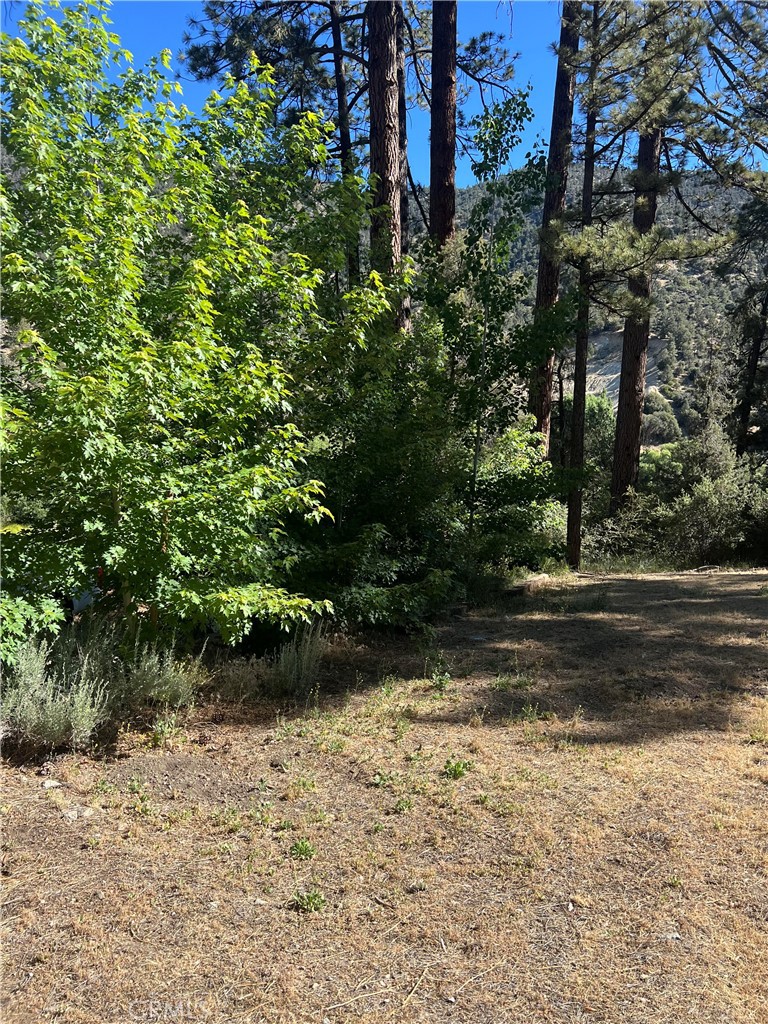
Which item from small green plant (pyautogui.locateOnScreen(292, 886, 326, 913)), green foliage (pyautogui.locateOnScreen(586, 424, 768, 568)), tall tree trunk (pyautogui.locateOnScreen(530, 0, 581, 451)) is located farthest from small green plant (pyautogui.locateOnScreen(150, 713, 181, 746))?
green foliage (pyautogui.locateOnScreen(586, 424, 768, 568))

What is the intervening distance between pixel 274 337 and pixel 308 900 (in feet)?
14.0

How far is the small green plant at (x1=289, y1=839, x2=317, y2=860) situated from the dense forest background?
1.45m

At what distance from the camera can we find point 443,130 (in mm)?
11445

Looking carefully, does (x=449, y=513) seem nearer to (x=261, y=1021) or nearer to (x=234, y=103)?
(x=234, y=103)

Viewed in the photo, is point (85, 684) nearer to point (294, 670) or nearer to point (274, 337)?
point (294, 670)

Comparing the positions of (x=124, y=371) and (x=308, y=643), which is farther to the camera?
(x=308, y=643)

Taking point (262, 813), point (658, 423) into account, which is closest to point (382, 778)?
point (262, 813)

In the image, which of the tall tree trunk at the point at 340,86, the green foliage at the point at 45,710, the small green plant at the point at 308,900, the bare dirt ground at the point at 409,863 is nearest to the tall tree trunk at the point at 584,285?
the tall tree trunk at the point at 340,86

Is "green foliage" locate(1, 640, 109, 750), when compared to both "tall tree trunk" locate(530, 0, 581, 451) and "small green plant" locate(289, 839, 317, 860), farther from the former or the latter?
"tall tree trunk" locate(530, 0, 581, 451)

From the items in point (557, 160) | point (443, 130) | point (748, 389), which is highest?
point (443, 130)

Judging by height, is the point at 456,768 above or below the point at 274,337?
below

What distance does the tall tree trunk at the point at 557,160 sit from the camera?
1061 centimetres

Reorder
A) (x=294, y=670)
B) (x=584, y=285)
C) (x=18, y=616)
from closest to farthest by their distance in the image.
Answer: (x=18, y=616) → (x=294, y=670) → (x=584, y=285)

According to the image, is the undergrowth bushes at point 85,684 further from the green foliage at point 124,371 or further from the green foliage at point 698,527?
the green foliage at point 698,527
